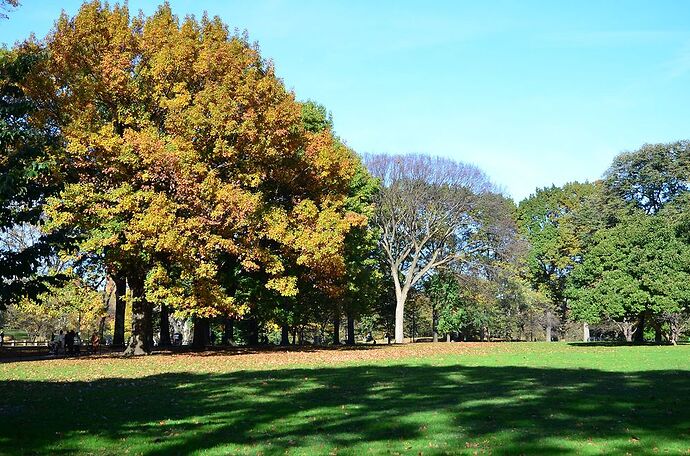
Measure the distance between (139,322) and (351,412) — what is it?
2126 centimetres

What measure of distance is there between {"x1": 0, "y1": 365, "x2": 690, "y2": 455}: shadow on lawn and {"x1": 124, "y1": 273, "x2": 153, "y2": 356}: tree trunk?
40.0ft

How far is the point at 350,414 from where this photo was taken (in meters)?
11.5

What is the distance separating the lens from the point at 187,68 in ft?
93.2

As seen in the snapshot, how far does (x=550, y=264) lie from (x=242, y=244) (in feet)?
149

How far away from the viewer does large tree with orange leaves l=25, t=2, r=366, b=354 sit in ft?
83.7

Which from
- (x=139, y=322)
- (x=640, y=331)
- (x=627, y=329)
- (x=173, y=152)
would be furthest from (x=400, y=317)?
(x=173, y=152)

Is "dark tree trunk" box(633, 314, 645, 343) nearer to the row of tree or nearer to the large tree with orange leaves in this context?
the row of tree

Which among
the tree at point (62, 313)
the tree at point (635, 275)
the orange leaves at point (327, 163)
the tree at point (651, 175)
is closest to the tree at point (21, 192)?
the tree at point (62, 313)

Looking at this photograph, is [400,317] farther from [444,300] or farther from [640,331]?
[640,331]

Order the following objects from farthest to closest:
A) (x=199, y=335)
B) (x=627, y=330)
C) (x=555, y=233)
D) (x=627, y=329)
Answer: (x=555, y=233) < (x=627, y=330) < (x=627, y=329) < (x=199, y=335)

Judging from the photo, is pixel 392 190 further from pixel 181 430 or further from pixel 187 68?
pixel 181 430

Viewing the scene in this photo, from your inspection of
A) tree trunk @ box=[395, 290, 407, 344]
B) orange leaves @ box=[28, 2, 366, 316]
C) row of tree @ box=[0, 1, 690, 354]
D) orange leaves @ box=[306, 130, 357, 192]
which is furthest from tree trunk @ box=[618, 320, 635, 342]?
orange leaves @ box=[28, 2, 366, 316]

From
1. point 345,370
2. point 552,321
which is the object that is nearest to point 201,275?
point 345,370

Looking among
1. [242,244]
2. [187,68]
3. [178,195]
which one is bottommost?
[242,244]
